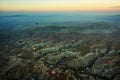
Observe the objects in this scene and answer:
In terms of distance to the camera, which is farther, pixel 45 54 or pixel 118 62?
pixel 45 54

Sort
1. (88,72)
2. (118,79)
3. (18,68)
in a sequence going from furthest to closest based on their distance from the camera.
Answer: (18,68)
(88,72)
(118,79)

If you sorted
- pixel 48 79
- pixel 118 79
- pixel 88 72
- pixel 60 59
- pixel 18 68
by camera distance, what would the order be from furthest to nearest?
pixel 60 59
pixel 18 68
pixel 88 72
pixel 48 79
pixel 118 79

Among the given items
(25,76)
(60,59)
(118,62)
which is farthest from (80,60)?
(25,76)

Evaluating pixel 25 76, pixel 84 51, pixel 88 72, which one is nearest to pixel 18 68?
pixel 25 76

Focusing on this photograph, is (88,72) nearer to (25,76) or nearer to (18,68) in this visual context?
(25,76)

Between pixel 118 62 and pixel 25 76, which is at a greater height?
pixel 118 62

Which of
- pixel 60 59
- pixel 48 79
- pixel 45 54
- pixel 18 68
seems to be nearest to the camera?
pixel 48 79

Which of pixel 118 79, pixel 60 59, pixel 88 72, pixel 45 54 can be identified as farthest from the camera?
pixel 45 54

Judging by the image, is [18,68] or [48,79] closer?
[48,79]

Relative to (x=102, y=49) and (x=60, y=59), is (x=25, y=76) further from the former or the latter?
(x=102, y=49)
